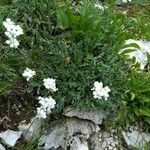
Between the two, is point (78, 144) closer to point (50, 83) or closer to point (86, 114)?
point (86, 114)

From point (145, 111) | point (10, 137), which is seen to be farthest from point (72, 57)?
point (10, 137)

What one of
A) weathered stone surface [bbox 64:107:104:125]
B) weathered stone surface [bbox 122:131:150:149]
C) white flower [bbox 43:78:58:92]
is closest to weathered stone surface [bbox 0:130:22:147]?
weathered stone surface [bbox 64:107:104:125]

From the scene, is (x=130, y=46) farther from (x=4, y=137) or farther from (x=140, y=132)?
(x=4, y=137)

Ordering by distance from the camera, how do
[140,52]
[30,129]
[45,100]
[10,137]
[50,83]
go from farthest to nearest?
[140,52], [30,129], [10,137], [50,83], [45,100]

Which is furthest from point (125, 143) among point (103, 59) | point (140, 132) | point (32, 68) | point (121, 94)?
point (32, 68)

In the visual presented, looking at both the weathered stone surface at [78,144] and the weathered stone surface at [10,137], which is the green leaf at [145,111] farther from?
the weathered stone surface at [10,137]
